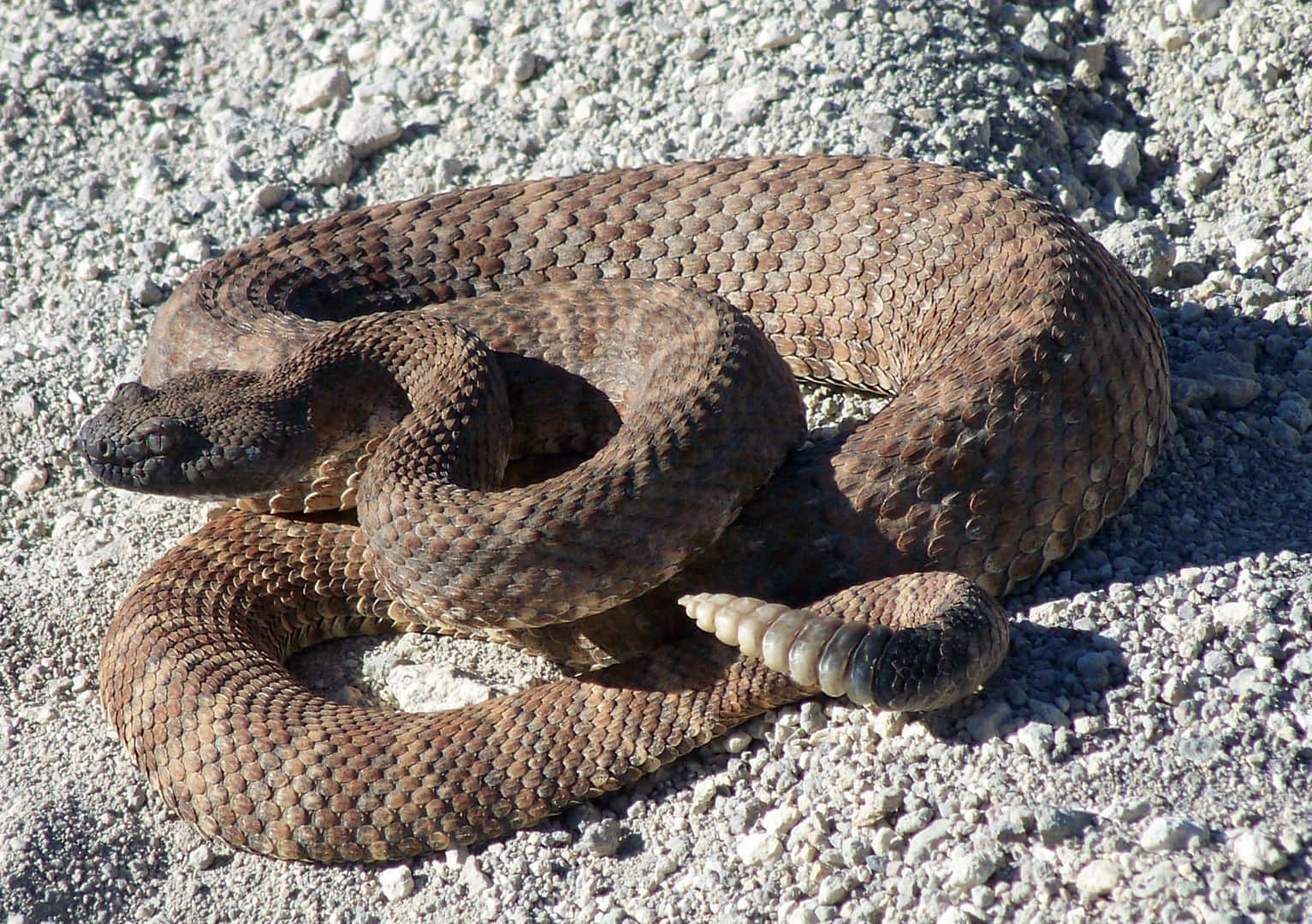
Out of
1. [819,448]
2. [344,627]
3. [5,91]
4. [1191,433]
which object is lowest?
[344,627]

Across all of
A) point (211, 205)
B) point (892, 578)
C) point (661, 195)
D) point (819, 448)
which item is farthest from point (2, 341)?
point (892, 578)

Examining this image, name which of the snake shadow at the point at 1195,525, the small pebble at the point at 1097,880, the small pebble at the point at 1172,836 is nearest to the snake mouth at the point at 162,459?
the snake shadow at the point at 1195,525

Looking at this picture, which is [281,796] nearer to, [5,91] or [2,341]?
[2,341]

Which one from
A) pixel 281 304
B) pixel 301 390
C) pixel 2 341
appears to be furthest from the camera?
pixel 2 341

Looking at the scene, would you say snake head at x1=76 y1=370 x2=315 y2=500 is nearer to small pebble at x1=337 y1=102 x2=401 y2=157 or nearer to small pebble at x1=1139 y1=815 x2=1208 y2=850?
small pebble at x1=337 y1=102 x2=401 y2=157

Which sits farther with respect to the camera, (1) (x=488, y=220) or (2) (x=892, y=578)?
(1) (x=488, y=220)

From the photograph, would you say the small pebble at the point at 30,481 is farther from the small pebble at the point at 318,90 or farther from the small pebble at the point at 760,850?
the small pebble at the point at 760,850

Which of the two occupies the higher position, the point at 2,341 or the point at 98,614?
the point at 2,341

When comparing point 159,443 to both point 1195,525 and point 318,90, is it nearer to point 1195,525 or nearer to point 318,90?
point 318,90
